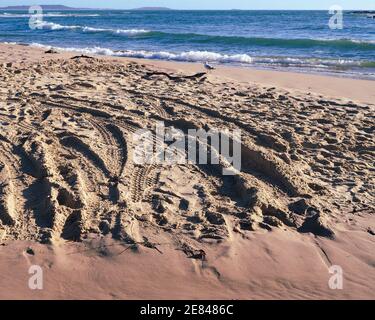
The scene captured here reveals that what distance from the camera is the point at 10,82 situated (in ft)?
26.0

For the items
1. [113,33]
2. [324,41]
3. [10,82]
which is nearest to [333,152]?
[10,82]

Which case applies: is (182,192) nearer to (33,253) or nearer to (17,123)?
(33,253)

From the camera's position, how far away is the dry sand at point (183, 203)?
310 cm

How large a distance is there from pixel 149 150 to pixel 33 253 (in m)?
2.03
